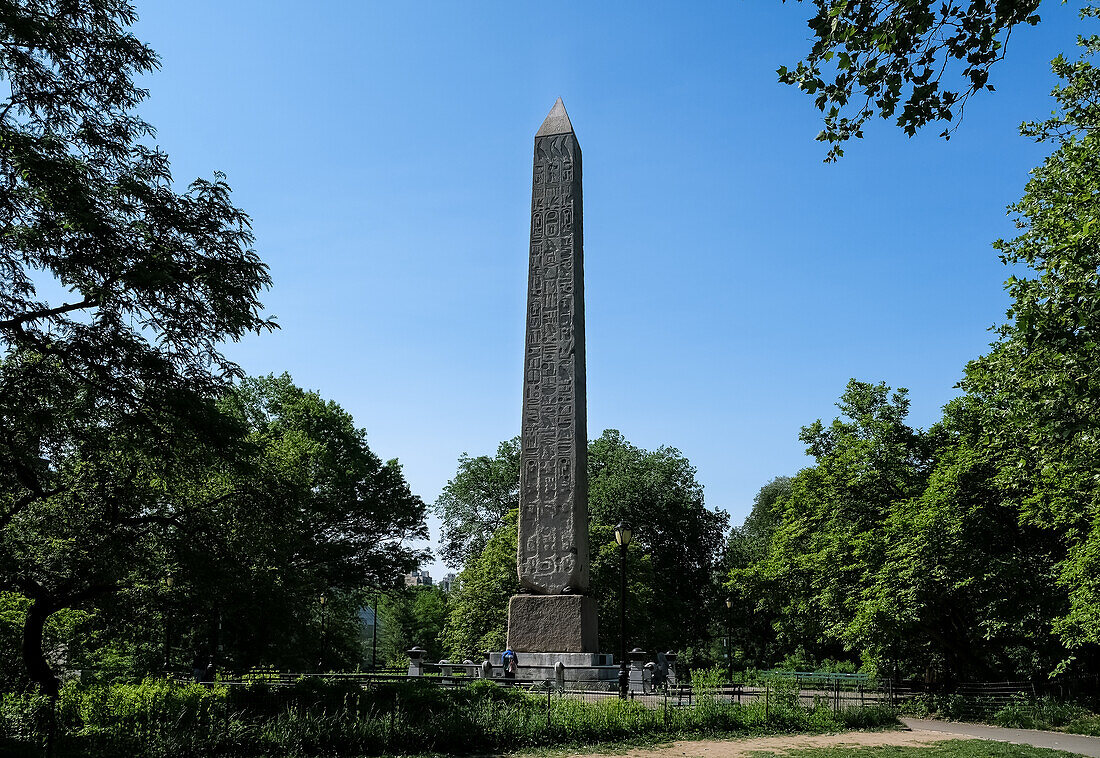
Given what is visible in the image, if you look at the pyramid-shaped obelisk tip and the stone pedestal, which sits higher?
the pyramid-shaped obelisk tip

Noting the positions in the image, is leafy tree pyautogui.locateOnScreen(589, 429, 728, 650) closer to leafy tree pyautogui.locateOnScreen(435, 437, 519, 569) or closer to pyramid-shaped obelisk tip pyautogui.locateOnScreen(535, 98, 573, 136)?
leafy tree pyautogui.locateOnScreen(435, 437, 519, 569)

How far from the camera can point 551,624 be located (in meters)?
15.9

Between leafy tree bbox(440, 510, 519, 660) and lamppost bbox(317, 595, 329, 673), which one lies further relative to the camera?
lamppost bbox(317, 595, 329, 673)

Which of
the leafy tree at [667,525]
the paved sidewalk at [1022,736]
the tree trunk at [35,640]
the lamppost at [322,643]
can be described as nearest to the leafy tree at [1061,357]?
the paved sidewalk at [1022,736]

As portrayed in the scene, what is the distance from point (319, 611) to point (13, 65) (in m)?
26.3

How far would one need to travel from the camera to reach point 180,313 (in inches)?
446

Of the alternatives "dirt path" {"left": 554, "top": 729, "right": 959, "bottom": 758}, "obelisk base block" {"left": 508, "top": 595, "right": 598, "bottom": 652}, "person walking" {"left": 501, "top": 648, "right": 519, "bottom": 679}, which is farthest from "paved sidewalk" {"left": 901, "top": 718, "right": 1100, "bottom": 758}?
"person walking" {"left": 501, "top": 648, "right": 519, "bottom": 679}

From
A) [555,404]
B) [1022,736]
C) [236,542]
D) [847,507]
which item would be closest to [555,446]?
[555,404]

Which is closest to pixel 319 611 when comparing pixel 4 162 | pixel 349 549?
pixel 349 549

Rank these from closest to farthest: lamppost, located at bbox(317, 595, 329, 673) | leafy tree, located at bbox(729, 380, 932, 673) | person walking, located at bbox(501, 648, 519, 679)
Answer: person walking, located at bbox(501, 648, 519, 679)
leafy tree, located at bbox(729, 380, 932, 673)
lamppost, located at bbox(317, 595, 329, 673)

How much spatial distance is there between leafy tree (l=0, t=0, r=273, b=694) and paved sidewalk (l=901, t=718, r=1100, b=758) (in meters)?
14.3

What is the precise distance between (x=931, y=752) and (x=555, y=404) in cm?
841

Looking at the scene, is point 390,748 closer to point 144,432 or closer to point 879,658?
point 144,432

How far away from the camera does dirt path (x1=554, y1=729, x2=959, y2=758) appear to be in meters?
11.9
